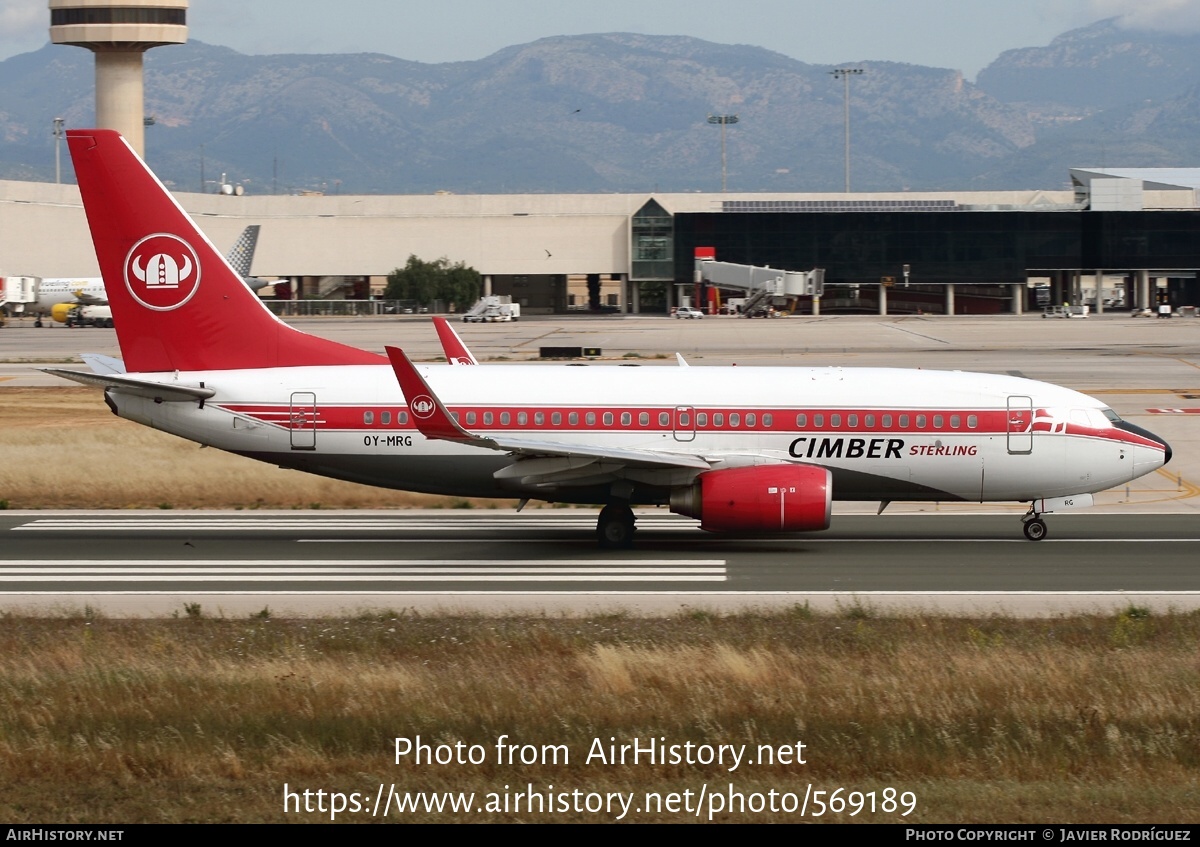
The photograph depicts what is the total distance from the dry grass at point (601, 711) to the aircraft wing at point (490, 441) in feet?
20.6

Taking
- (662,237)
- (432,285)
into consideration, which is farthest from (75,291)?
(662,237)

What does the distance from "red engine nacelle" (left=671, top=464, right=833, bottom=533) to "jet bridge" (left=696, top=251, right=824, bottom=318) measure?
12377 centimetres

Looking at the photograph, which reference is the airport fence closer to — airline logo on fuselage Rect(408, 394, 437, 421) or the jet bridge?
the jet bridge

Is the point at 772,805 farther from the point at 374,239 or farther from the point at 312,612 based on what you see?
the point at 374,239

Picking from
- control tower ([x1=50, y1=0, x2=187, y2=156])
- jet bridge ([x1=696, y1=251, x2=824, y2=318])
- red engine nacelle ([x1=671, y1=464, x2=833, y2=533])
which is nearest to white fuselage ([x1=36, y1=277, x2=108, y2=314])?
control tower ([x1=50, y1=0, x2=187, y2=156])

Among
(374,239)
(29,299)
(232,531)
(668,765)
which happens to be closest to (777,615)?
(668,765)

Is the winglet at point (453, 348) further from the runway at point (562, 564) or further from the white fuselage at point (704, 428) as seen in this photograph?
the white fuselage at point (704, 428)

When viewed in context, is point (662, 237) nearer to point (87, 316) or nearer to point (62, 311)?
point (87, 316)

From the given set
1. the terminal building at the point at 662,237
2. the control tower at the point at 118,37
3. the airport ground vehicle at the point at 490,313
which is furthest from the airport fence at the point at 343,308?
the control tower at the point at 118,37

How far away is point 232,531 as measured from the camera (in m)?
31.5

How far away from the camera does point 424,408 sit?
26766mm

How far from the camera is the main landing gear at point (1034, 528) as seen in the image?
30172 millimetres

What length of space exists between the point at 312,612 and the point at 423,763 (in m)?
9.57

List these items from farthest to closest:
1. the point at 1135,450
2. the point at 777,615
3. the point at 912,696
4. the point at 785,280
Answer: the point at 785,280 → the point at 1135,450 → the point at 777,615 → the point at 912,696
